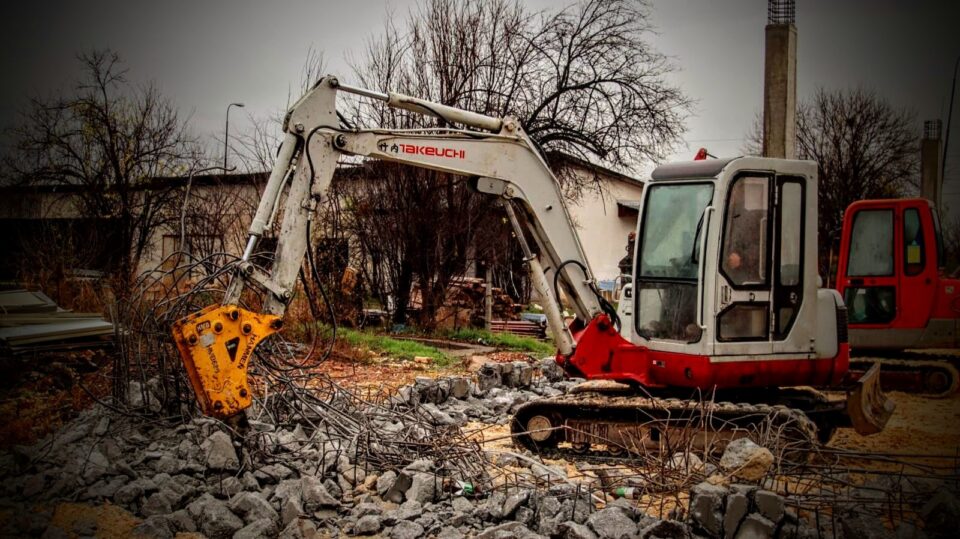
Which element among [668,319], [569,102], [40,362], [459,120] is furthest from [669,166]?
[569,102]

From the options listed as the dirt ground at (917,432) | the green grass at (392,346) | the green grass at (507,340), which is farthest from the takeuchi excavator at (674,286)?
the green grass at (507,340)

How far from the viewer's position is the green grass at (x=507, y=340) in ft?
45.2

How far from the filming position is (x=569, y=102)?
18.5 m

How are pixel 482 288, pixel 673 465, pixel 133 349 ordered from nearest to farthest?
pixel 673 465
pixel 133 349
pixel 482 288

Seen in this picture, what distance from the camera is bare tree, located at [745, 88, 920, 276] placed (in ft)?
83.1

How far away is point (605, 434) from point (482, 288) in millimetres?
9886

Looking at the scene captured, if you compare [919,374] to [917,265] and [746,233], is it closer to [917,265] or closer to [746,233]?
[917,265]

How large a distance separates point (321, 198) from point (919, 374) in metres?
9.16

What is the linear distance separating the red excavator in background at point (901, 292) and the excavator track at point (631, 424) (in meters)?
4.98

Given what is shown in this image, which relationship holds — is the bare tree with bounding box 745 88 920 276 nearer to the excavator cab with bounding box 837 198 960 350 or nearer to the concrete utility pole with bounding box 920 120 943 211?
the concrete utility pole with bounding box 920 120 943 211

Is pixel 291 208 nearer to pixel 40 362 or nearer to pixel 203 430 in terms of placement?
pixel 203 430

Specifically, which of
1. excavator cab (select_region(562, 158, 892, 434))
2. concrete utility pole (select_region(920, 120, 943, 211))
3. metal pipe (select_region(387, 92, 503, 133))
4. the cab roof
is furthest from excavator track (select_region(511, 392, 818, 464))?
concrete utility pole (select_region(920, 120, 943, 211))

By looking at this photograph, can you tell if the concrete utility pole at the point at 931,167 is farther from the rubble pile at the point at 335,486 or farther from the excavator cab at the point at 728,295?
the rubble pile at the point at 335,486

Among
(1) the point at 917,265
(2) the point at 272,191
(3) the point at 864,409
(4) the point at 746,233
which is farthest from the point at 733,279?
(1) the point at 917,265
